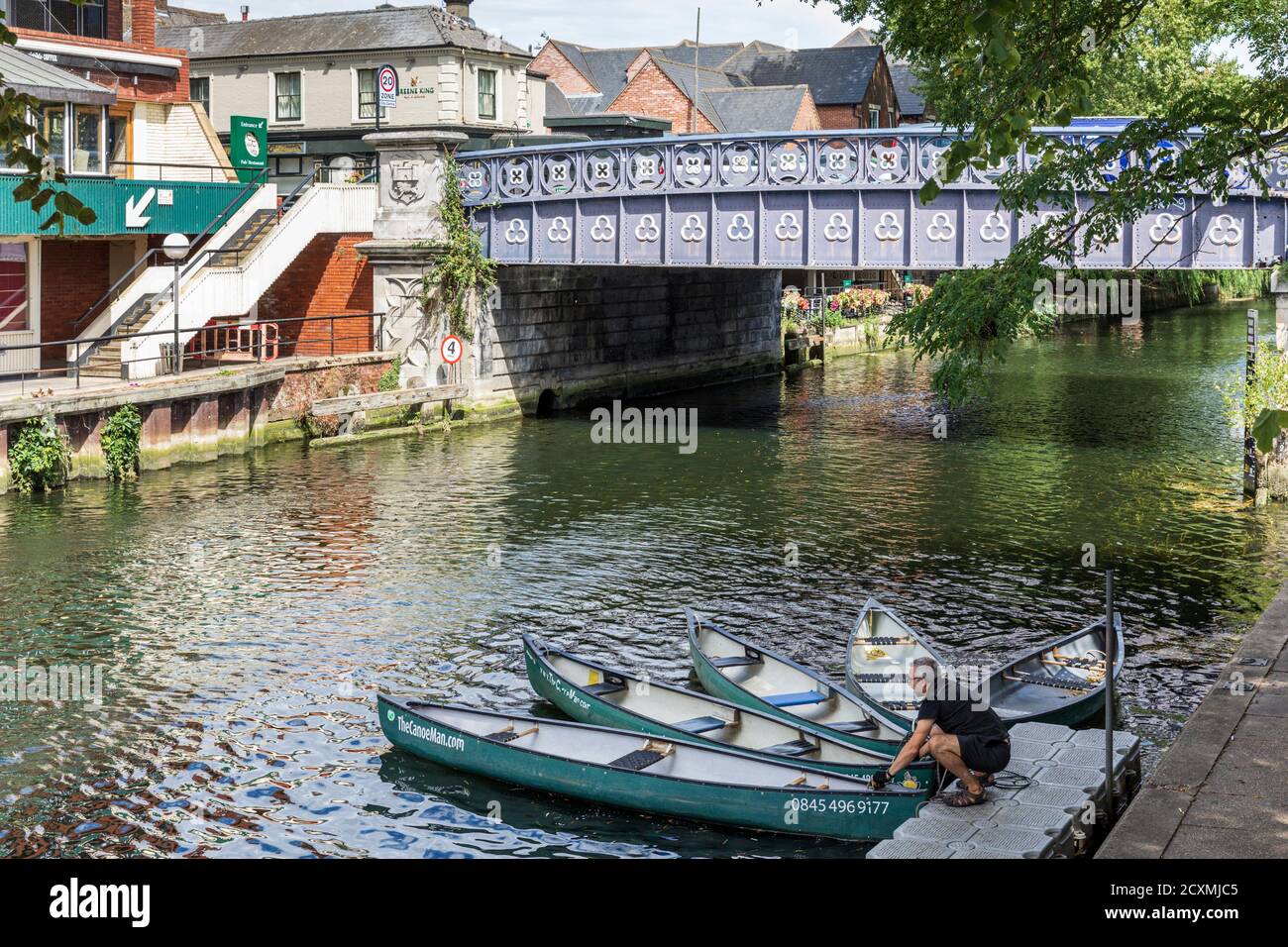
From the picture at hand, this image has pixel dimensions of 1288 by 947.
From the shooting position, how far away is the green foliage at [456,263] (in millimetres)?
39969

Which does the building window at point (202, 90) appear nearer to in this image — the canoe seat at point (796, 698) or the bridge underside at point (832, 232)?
the bridge underside at point (832, 232)

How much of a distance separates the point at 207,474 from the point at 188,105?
16.5 meters

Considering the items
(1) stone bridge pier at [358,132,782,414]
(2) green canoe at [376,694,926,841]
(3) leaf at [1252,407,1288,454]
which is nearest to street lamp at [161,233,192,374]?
(1) stone bridge pier at [358,132,782,414]

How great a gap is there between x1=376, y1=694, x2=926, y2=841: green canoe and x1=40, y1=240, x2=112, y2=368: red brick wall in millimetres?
26595

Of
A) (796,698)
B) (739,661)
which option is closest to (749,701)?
(796,698)

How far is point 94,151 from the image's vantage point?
40375mm

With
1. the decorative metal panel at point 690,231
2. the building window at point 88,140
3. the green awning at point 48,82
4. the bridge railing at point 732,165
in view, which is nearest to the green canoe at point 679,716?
the bridge railing at point 732,165

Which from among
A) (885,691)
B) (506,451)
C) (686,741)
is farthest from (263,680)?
(506,451)

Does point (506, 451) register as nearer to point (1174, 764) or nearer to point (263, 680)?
point (263, 680)

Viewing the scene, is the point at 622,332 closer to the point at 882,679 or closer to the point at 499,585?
the point at 499,585

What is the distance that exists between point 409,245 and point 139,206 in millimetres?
7323

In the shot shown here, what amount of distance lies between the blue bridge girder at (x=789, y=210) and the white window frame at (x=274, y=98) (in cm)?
2258

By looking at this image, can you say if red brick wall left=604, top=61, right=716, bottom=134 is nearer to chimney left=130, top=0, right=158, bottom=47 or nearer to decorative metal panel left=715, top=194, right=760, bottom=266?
chimney left=130, top=0, right=158, bottom=47

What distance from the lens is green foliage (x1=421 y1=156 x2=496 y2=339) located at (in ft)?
131
